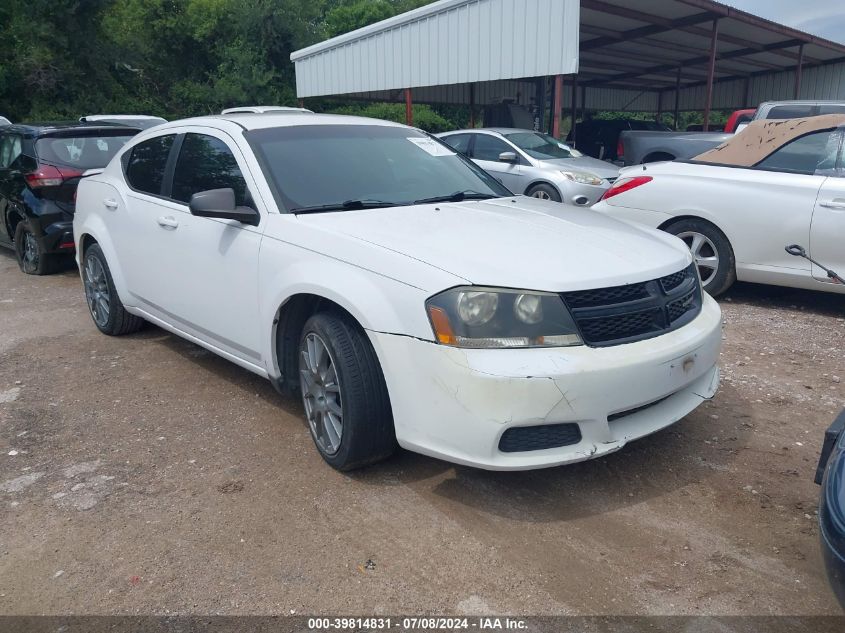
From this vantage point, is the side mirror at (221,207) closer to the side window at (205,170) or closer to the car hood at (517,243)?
the side window at (205,170)

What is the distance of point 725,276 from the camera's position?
6090 mm

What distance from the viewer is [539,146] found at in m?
11.3

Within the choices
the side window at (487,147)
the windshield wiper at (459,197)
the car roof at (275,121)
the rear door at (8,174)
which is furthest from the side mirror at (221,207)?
the side window at (487,147)

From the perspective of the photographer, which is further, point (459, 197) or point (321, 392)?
point (459, 197)

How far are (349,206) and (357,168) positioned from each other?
1.35 feet

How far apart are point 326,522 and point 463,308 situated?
3.50ft

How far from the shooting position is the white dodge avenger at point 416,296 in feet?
9.10

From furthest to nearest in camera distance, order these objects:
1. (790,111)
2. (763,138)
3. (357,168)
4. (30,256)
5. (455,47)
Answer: (455,47) < (790,111) < (30,256) < (763,138) < (357,168)

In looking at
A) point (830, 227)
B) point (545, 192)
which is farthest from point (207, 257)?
point (545, 192)

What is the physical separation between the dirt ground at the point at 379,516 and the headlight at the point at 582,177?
617 cm

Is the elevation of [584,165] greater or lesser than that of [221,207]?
lesser

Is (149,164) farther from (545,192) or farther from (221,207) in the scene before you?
(545,192)

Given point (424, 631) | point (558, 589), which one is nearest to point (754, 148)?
point (558, 589)

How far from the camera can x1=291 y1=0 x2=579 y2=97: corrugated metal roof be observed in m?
12.0
